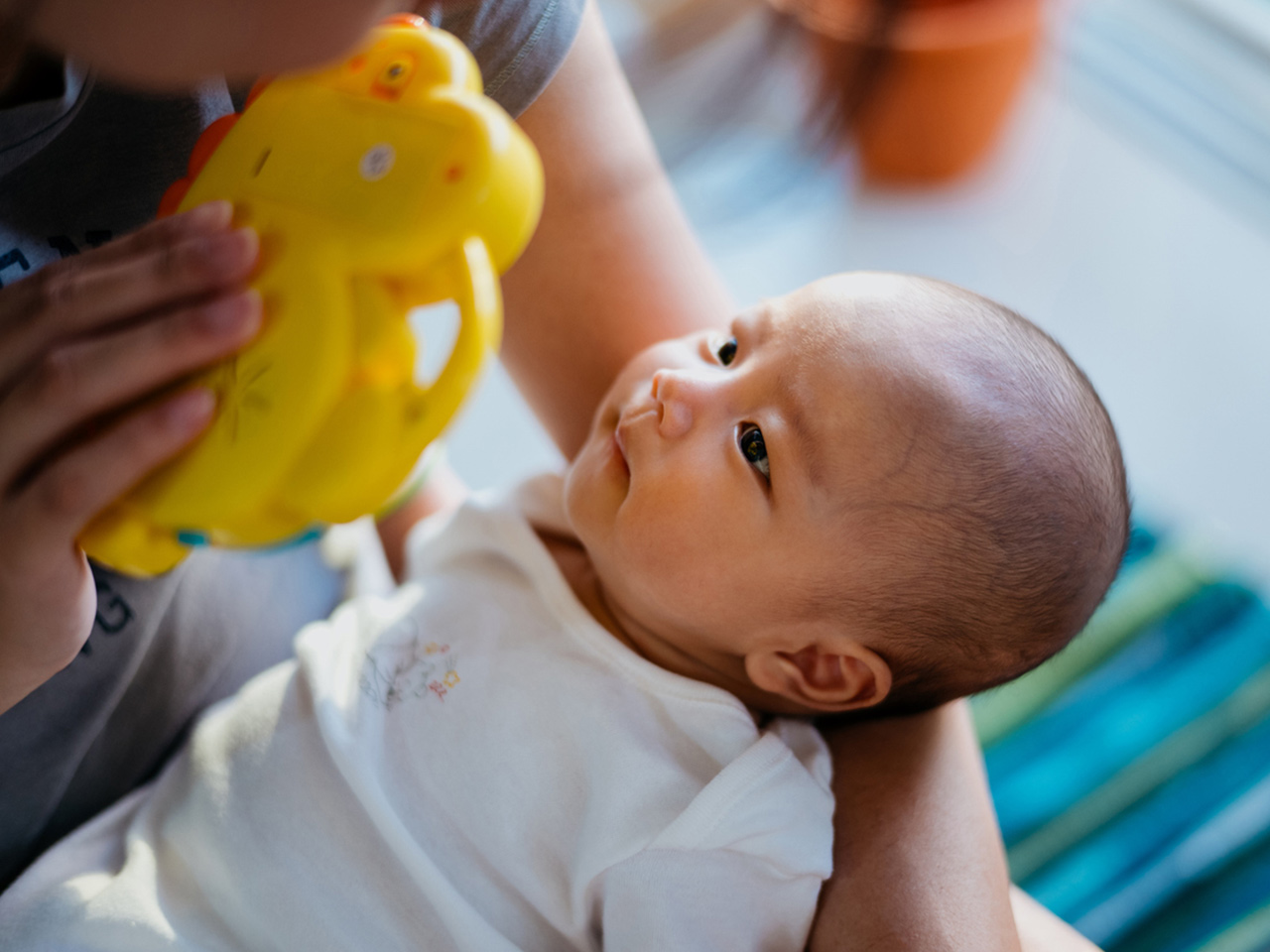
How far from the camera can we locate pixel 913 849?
34.6 inches

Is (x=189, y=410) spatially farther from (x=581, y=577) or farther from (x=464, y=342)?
(x=581, y=577)

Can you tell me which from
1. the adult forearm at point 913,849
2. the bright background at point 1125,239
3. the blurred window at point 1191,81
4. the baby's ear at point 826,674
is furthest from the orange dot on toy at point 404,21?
the blurred window at point 1191,81

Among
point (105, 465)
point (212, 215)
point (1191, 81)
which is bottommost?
point (1191, 81)

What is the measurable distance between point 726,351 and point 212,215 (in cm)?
51

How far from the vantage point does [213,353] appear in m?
0.56

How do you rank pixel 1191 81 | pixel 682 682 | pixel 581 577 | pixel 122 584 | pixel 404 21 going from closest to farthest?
1. pixel 404 21
2. pixel 122 584
3. pixel 682 682
4. pixel 581 577
5. pixel 1191 81

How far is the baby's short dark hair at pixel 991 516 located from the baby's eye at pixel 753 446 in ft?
0.28

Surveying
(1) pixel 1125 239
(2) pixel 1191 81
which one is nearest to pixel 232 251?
(1) pixel 1125 239

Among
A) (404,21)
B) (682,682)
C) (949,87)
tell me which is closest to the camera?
(404,21)

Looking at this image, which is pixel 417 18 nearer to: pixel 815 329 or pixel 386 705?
pixel 815 329

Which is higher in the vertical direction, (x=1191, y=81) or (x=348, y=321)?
(x=348, y=321)

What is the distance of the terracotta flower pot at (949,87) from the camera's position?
229 centimetres

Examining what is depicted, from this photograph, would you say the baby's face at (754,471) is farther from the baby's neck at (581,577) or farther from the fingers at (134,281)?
the fingers at (134,281)

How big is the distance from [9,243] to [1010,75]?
7.34 ft
